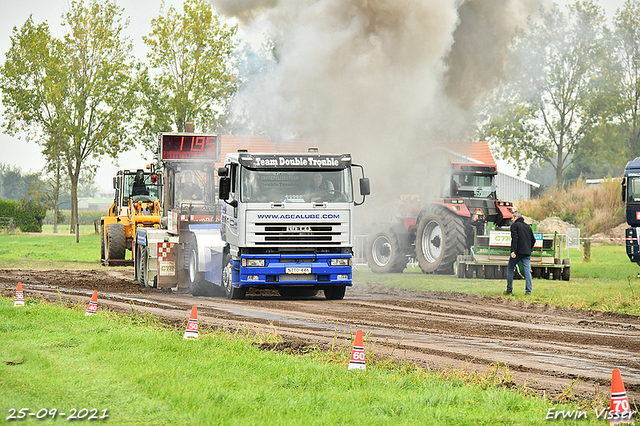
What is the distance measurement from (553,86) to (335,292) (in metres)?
23.6

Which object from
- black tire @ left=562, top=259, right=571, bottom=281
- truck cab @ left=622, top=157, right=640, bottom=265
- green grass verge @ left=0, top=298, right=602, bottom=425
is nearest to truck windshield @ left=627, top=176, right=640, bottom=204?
truck cab @ left=622, top=157, right=640, bottom=265

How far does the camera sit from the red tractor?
72.1ft

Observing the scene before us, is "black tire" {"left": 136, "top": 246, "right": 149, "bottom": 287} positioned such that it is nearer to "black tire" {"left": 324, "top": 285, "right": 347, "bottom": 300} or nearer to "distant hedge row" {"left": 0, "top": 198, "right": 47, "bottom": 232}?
"black tire" {"left": 324, "top": 285, "right": 347, "bottom": 300}

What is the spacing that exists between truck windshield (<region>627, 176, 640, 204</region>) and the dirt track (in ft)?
31.5

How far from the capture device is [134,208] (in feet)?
88.2

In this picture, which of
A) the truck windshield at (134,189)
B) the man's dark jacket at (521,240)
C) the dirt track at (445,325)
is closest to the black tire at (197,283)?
the dirt track at (445,325)

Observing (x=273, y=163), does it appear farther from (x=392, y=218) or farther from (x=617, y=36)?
(x=617, y=36)

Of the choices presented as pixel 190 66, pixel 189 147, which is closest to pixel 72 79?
pixel 190 66

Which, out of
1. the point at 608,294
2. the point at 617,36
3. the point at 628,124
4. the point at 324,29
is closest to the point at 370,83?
the point at 324,29

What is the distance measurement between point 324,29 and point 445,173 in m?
5.59

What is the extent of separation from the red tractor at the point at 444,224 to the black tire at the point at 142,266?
7497 mm

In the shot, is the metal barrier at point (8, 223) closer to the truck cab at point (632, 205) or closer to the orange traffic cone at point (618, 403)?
the truck cab at point (632, 205)

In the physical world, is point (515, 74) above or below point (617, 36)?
below

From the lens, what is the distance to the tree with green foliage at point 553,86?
76.7 ft
